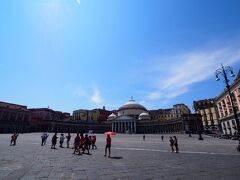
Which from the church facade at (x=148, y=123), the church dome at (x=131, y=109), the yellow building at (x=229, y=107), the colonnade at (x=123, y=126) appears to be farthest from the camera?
the church dome at (x=131, y=109)

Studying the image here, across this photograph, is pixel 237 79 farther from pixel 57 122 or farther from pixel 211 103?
pixel 57 122

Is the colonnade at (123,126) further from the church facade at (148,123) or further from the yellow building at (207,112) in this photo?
the yellow building at (207,112)

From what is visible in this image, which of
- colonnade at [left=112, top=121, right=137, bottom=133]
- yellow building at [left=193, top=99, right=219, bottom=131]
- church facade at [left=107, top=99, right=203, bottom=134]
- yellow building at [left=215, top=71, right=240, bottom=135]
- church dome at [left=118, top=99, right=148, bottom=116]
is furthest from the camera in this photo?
church dome at [left=118, top=99, right=148, bottom=116]

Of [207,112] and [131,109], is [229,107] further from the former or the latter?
[131,109]

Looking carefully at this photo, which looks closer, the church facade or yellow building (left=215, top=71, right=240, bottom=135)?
yellow building (left=215, top=71, right=240, bottom=135)

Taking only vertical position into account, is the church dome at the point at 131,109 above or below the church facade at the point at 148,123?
above

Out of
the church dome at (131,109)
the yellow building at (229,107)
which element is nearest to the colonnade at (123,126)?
the church dome at (131,109)

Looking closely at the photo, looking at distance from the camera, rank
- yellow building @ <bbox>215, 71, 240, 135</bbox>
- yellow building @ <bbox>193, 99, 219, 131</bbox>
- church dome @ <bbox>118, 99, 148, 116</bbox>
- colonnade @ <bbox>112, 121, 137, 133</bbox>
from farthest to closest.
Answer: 1. church dome @ <bbox>118, 99, 148, 116</bbox>
2. colonnade @ <bbox>112, 121, 137, 133</bbox>
3. yellow building @ <bbox>193, 99, 219, 131</bbox>
4. yellow building @ <bbox>215, 71, 240, 135</bbox>

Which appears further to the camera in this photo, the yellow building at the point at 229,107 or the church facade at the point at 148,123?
the church facade at the point at 148,123

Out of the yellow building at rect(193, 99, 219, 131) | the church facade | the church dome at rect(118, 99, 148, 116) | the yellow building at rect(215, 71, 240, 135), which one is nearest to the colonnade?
the church facade

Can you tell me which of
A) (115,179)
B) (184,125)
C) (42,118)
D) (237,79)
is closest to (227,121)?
(237,79)

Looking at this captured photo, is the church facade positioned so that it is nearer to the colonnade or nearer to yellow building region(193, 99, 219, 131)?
the colonnade

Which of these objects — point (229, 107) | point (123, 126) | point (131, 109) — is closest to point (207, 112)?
point (229, 107)

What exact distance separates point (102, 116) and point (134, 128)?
94.9ft
